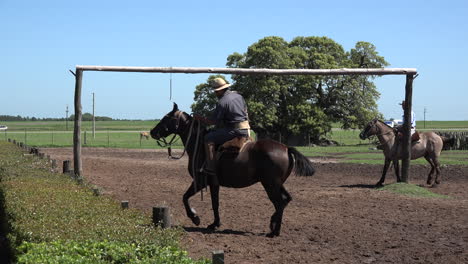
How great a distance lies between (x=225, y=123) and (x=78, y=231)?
11.4 ft

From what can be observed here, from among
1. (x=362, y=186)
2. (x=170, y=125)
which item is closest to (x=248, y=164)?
(x=170, y=125)

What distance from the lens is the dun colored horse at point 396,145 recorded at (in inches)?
710

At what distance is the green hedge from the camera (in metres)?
6.77

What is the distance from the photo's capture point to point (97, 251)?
692cm

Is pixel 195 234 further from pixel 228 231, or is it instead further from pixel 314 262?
pixel 314 262

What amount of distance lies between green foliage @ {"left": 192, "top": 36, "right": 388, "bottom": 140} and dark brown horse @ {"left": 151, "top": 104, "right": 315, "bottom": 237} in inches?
1216

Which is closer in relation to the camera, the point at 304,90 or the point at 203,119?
the point at 203,119

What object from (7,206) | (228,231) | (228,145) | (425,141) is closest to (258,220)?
(228,231)

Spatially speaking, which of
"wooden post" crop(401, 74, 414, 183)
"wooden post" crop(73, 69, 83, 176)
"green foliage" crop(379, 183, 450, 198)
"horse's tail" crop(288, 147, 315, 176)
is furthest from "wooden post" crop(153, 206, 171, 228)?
"wooden post" crop(401, 74, 414, 183)

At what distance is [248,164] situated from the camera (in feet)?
33.7

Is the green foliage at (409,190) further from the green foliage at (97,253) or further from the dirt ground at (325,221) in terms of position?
the green foliage at (97,253)

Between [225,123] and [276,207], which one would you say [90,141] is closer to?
[225,123]

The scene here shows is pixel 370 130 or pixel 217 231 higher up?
pixel 370 130

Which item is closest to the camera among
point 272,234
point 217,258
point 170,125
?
point 217,258
